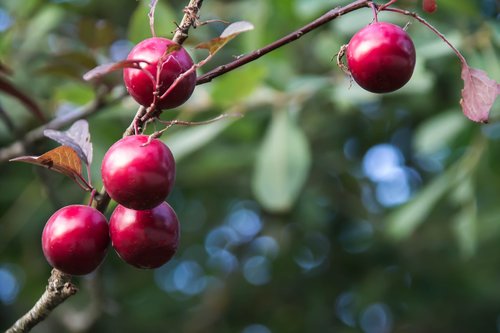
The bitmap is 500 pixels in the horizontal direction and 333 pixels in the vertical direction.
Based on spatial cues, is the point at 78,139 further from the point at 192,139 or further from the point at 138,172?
the point at 192,139

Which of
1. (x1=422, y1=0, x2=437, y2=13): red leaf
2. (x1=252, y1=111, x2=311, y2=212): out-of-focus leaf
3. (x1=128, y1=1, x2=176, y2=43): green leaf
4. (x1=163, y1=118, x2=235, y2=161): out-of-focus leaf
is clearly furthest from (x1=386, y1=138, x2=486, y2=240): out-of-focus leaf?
(x1=422, y1=0, x2=437, y2=13): red leaf

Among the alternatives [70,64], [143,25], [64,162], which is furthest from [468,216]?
[64,162]

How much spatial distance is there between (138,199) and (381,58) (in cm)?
33

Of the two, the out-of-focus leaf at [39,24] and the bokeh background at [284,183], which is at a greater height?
the out-of-focus leaf at [39,24]

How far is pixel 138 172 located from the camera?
2.78 ft

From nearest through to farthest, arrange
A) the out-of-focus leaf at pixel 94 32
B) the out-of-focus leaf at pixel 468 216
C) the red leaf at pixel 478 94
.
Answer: the red leaf at pixel 478 94 < the out-of-focus leaf at pixel 94 32 < the out-of-focus leaf at pixel 468 216

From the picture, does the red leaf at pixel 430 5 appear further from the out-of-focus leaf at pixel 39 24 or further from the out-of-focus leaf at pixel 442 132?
the out-of-focus leaf at pixel 39 24

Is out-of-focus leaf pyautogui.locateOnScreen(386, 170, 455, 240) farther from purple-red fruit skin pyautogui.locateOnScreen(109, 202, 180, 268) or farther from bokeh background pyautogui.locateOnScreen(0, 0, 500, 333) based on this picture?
purple-red fruit skin pyautogui.locateOnScreen(109, 202, 180, 268)

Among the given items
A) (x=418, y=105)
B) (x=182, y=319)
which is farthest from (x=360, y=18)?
(x=182, y=319)

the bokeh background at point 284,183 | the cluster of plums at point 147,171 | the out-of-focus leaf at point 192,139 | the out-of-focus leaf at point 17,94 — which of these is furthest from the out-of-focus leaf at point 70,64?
the cluster of plums at point 147,171

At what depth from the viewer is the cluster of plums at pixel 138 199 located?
86 centimetres

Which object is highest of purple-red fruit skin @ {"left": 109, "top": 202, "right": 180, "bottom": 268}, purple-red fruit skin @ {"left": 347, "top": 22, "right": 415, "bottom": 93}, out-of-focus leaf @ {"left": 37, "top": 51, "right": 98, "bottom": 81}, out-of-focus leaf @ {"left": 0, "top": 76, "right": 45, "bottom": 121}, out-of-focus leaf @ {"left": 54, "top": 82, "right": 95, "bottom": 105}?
purple-red fruit skin @ {"left": 347, "top": 22, "right": 415, "bottom": 93}

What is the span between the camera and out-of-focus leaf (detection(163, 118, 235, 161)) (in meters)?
2.00

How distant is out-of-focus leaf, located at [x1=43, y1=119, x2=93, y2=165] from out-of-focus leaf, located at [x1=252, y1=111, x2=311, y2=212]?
44.2 inches
